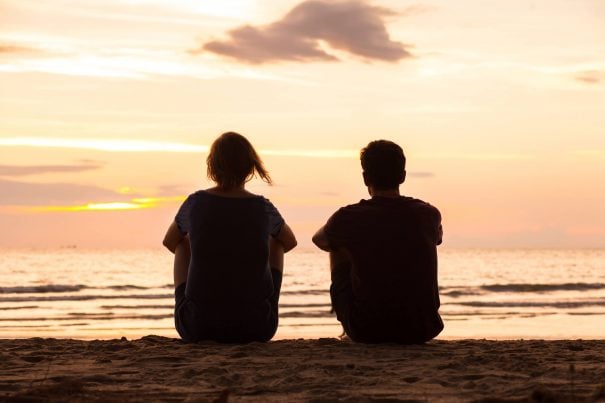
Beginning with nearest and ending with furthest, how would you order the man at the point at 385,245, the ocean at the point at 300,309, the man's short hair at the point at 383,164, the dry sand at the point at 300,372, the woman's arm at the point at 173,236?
the dry sand at the point at 300,372
the man's short hair at the point at 383,164
the man at the point at 385,245
the woman's arm at the point at 173,236
the ocean at the point at 300,309

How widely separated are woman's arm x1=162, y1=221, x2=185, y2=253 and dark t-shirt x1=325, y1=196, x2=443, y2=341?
3.98 feet

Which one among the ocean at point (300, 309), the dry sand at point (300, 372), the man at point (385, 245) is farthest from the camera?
the ocean at point (300, 309)

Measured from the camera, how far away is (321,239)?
248 inches

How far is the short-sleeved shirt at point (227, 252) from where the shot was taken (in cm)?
641

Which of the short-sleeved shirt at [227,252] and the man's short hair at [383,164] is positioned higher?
the man's short hair at [383,164]

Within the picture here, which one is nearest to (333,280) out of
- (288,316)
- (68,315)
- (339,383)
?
(339,383)

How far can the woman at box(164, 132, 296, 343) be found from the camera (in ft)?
21.0

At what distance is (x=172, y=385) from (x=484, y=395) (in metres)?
1.74

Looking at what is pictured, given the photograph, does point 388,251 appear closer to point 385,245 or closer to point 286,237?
point 385,245

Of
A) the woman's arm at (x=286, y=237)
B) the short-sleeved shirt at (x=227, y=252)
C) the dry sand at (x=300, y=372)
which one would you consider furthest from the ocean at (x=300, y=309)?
the short-sleeved shirt at (x=227, y=252)

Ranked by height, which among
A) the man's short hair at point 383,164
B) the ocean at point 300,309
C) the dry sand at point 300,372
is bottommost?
the ocean at point 300,309

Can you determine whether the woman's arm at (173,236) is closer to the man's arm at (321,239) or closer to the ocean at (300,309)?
the man's arm at (321,239)

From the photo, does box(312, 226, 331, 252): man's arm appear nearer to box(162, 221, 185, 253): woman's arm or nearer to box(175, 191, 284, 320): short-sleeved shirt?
box(175, 191, 284, 320): short-sleeved shirt

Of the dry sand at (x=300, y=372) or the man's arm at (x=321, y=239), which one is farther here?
the man's arm at (x=321, y=239)
